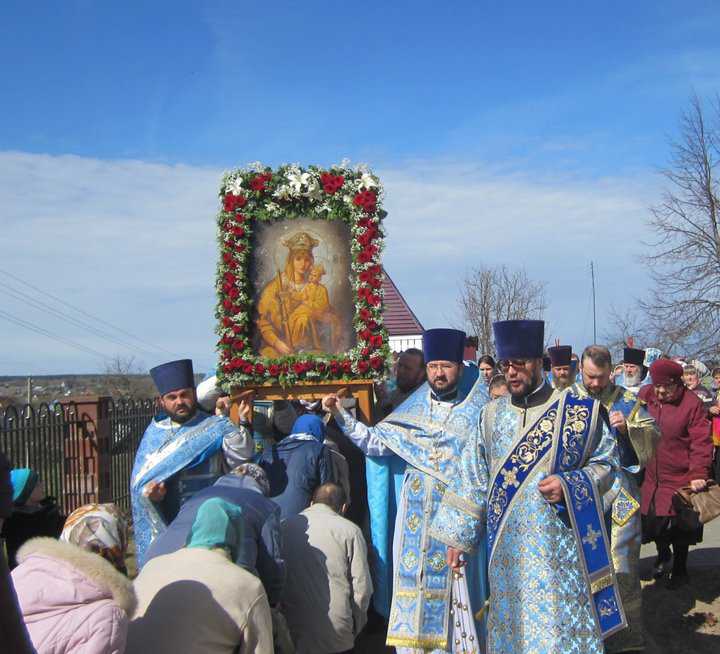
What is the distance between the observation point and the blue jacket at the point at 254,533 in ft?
14.6

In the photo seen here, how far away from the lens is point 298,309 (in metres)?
6.83

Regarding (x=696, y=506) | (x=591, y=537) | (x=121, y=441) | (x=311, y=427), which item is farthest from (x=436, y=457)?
(x=121, y=441)

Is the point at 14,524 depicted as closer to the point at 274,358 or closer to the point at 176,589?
the point at 176,589

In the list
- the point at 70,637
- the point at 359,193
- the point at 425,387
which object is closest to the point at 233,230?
the point at 359,193

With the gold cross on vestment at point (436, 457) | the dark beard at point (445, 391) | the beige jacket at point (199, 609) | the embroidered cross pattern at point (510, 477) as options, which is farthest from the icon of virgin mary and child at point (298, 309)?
the beige jacket at point (199, 609)

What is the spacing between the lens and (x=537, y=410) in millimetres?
4742

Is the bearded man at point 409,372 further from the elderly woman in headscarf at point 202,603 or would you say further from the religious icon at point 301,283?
the elderly woman in headscarf at point 202,603

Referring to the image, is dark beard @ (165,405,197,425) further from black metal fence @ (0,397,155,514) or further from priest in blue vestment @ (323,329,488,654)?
black metal fence @ (0,397,155,514)

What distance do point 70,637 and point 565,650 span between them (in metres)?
2.42

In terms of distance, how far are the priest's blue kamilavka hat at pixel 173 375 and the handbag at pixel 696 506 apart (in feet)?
14.2

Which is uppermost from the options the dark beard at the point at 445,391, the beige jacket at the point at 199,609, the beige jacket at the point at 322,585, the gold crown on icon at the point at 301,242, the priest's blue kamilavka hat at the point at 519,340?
the gold crown on icon at the point at 301,242

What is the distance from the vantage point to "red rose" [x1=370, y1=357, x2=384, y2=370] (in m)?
6.66

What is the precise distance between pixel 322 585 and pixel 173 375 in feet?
6.12

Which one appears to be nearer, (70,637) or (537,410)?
(70,637)
